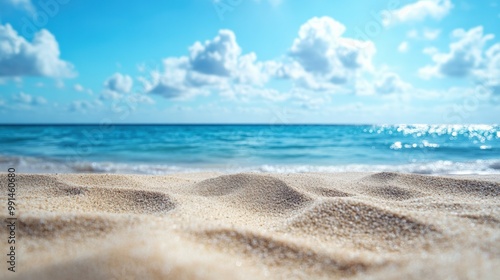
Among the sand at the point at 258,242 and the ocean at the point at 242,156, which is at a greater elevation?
the sand at the point at 258,242

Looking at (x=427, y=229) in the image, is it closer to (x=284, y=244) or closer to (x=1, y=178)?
(x=284, y=244)

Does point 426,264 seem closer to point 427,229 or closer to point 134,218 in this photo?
point 427,229

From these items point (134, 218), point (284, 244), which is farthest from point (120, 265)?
point (284, 244)

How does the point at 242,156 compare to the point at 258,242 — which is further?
the point at 242,156

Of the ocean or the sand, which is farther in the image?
the ocean

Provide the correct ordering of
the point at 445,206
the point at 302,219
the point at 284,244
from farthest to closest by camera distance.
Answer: the point at 445,206 → the point at 302,219 → the point at 284,244

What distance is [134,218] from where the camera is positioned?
1.96 metres

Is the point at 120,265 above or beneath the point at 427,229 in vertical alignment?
beneath

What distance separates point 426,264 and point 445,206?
1033 millimetres

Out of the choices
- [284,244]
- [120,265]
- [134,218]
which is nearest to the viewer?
[120,265]

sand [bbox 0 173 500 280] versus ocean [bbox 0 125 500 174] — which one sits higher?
sand [bbox 0 173 500 280]

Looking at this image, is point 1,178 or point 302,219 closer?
point 302,219

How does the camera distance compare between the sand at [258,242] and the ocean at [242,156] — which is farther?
the ocean at [242,156]

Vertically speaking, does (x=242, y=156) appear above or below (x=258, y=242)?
below
